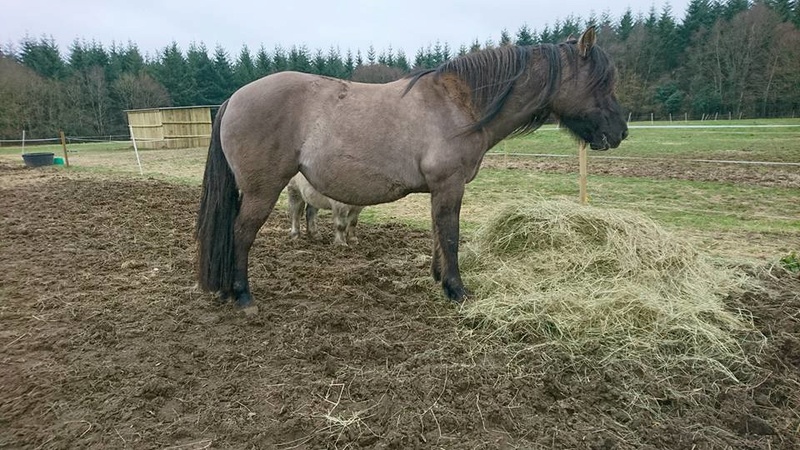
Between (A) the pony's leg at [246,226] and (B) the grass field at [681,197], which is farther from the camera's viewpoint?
(B) the grass field at [681,197]

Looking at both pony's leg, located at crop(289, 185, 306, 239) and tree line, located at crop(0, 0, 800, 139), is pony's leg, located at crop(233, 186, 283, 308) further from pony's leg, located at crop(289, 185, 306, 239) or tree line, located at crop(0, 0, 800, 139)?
tree line, located at crop(0, 0, 800, 139)

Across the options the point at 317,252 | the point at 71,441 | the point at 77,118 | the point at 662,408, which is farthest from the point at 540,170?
the point at 77,118

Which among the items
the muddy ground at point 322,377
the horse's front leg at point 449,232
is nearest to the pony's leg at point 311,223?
the muddy ground at point 322,377

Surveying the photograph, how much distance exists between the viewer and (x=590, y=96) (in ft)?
12.5

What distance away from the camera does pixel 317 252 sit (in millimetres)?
5668

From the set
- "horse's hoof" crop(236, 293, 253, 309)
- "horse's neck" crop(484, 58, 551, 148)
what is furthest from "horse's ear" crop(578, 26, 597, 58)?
"horse's hoof" crop(236, 293, 253, 309)

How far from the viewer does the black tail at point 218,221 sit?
3850 millimetres

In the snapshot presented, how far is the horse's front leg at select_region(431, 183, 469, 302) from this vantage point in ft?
12.2

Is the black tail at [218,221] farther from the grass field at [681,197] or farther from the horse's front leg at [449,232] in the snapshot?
the grass field at [681,197]

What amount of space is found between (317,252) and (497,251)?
7.61 feet

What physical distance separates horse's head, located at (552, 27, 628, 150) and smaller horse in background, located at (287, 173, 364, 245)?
279 cm

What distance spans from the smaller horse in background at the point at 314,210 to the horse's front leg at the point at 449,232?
1.93m

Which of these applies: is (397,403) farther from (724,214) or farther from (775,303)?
(724,214)

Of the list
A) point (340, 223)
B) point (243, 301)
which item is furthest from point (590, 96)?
point (243, 301)
